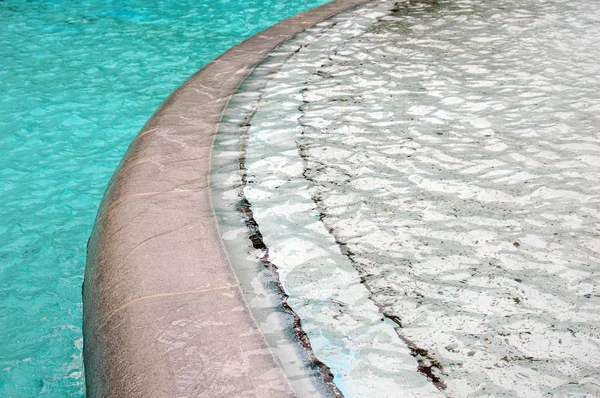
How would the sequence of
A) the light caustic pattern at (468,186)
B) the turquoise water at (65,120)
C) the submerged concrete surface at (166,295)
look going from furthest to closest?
the turquoise water at (65,120) < the light caustic pattern at (468,186) < the submerged concrete surface at (166,295)

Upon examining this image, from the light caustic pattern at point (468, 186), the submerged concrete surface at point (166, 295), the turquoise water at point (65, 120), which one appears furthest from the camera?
the turquoise water at point (65, 120)

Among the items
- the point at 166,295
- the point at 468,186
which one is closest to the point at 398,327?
the point at 166,295

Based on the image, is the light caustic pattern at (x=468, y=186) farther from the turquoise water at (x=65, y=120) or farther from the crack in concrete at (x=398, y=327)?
the turquoise water at (x=65, y=120)

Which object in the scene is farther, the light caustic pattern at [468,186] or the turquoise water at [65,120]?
the turquoise water at [65,120]

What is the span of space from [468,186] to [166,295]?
1.07 m

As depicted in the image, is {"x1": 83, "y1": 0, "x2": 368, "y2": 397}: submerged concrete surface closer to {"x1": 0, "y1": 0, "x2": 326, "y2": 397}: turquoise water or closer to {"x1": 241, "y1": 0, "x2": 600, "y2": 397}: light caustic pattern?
{"x1": 241, "y1": 0, "x2": 600, "y2": 397}: light caustic pattern

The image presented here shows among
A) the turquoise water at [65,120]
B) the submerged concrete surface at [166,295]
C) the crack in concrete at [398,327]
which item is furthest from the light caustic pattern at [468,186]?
the turquoise water at [65,120]

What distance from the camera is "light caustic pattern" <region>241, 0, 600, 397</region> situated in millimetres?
1377

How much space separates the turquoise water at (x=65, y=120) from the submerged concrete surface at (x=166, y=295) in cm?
47

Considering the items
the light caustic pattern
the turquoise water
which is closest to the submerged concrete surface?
the light caustic pattern

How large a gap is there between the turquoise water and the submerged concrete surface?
472 millimetres

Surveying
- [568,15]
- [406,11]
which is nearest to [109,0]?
[406,11]

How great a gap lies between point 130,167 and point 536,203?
1.38 m

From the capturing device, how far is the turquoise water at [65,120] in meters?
2.09
